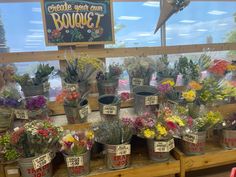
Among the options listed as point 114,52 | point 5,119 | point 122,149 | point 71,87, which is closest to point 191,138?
point 122,149

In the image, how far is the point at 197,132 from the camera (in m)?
1.34

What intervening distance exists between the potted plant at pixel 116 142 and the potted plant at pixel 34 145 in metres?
0.26

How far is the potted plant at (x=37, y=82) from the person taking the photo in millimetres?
1522

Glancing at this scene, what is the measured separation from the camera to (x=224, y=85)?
1.56 meters

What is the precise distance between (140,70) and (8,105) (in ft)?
2.96

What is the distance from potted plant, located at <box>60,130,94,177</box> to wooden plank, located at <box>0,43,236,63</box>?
737mm

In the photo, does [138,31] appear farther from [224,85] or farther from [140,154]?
[140,154]

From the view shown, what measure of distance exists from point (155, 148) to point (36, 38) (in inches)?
66.5

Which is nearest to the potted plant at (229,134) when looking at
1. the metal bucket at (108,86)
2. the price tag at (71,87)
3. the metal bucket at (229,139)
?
the metal bucket at (229,139)

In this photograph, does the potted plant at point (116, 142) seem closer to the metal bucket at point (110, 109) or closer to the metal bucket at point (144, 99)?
the metal bucket at point (110, 109)

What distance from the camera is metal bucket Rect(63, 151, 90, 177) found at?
3.96 ft

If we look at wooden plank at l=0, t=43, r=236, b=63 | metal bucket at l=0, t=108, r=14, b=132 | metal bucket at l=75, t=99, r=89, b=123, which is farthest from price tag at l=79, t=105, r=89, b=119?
wooden plank at l=0, t=43, r=236, b=63

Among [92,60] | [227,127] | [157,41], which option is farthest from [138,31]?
[227,127]

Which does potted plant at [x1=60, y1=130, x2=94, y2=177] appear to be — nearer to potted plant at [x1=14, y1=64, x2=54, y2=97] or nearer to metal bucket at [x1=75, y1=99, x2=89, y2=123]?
metal bucket at [x1=75, y1=99, x2=89, y2=123]
